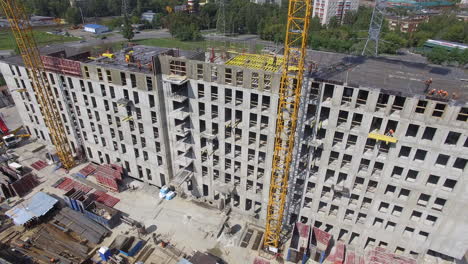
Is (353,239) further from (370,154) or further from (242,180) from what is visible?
(242,180)

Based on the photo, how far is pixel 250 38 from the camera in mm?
192375

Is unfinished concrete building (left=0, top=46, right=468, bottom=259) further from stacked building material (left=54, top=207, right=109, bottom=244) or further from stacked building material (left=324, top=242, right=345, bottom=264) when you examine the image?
stacked building material (left=54, top=207, right=109, bottom=244)

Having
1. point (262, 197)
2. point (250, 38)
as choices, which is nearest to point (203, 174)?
point (262, 197)

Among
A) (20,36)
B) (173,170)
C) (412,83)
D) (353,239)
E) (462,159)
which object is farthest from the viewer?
(173,170)

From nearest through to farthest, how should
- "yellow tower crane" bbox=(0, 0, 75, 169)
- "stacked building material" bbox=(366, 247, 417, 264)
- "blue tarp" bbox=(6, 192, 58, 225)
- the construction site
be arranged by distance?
1. the construction site
2. "stacked building material" bbox=(366, 247, 417, 264)
3. "blue tarp" bbox=(6, 192, 58, 225)
4. "yellow tower crane" bbox=(0, 0, 75, 169)

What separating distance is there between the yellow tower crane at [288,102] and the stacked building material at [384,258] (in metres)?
15.6

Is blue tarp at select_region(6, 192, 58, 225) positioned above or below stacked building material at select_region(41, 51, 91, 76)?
below

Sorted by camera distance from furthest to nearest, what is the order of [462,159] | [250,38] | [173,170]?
[250,38]
[173,170]
[462,159]

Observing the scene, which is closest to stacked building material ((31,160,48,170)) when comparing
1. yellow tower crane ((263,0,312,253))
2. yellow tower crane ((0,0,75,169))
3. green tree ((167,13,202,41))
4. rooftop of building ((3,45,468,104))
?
yellow tower crane ((0,0,75,169))

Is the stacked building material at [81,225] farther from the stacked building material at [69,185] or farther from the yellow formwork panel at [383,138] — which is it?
the yellow formwork panel at [383,138]

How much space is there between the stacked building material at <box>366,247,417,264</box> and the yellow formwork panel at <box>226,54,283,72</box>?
35.0 meters

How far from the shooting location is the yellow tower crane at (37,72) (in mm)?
51884

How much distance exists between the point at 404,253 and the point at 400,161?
18662mm

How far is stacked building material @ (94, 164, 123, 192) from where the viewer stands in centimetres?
6038
